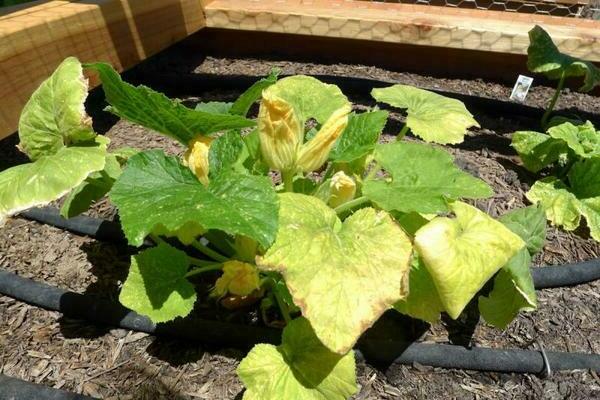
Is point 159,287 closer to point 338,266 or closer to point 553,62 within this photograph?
point 338,266

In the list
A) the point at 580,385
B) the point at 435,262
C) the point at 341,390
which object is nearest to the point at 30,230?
the point at 341,390

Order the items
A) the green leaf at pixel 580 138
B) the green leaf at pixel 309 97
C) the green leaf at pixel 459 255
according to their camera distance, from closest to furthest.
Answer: the green leaf at pixel 459 255 < the green leaf at pixel 309 97 < the green leaf at pixel 580 138

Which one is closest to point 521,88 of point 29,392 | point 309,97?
point 309,97

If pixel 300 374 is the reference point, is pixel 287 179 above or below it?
above

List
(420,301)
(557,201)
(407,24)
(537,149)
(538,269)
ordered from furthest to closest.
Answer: (407,24) < (537,149) < (557,201) < (538,269) < (420,301)

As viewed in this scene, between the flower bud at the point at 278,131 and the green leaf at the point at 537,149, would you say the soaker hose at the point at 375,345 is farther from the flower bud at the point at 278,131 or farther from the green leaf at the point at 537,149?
the green leaf at the point at 537,149

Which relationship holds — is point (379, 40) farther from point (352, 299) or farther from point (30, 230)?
point (352, 299)

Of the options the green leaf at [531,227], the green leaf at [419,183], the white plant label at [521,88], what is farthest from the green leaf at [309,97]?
the white plant label at [521,88]
